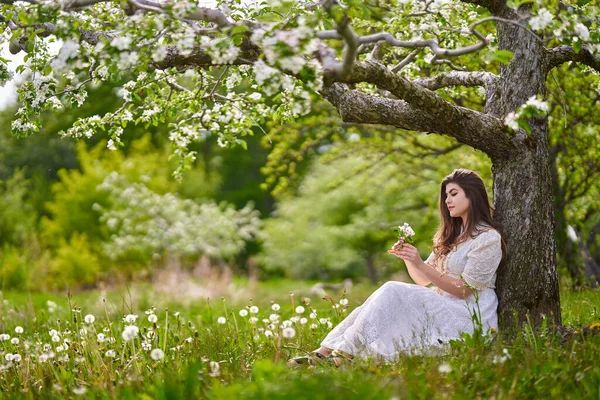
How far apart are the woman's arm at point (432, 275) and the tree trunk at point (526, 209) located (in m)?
0.30

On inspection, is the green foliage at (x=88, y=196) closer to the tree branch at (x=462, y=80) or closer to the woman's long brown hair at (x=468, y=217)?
the tree branch at (x=462, y=80)

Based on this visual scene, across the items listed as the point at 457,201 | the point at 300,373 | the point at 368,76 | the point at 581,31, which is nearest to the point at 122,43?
the point at 368,76

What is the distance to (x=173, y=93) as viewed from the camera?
5.05 metres

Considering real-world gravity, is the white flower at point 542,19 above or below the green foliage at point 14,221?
above

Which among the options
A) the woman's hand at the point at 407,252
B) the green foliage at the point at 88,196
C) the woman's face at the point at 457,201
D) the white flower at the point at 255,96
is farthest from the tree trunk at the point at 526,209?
the green foliage at the point at 88,196

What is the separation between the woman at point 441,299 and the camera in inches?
155

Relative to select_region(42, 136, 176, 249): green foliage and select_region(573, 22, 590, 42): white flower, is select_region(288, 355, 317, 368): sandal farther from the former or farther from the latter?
select_region(42, 136, 176, 249): green foliage

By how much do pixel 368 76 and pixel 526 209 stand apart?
144 cm

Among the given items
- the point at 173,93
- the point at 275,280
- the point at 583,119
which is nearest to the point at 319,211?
the point at 275,280

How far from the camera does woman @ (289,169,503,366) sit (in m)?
3.94

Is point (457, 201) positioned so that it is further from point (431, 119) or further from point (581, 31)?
point (581, 31)

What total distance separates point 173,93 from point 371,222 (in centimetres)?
858

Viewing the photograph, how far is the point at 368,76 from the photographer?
3691 millimetres

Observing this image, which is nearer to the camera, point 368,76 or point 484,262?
point 368,76
